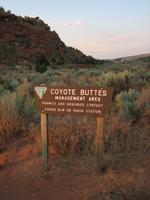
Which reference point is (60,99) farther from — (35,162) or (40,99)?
(35,162)

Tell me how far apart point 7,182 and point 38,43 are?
200 feet

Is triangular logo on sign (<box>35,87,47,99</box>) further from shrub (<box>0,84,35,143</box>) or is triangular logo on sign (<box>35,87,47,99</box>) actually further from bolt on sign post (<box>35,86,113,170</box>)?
shrub (<box>0,84,35,143</box>)

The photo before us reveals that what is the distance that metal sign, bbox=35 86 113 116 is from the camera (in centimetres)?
636

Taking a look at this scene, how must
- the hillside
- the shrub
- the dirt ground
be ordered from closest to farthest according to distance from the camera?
the dirt ground
the shrub
the hillside

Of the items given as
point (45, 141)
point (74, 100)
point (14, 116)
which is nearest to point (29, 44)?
point (14, 116)

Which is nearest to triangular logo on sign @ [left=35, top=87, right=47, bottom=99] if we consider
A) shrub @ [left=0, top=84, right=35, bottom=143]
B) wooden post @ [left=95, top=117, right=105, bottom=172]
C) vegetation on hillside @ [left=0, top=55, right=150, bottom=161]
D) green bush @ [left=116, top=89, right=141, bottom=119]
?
vegetation on hillside @ [left=0, top=55, right=150, bottom=161]

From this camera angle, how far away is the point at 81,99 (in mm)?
6473

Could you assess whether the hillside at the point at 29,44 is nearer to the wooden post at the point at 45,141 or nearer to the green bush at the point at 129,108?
the green bush at the point at 129,108

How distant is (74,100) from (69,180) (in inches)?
49.7

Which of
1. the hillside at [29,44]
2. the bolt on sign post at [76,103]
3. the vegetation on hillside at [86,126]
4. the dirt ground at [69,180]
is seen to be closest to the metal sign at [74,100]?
the bolt on sign post at [76,103]

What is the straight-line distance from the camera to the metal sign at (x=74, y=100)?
6.36 m

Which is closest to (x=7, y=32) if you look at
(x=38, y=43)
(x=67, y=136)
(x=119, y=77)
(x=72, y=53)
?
(x=38, y=43)

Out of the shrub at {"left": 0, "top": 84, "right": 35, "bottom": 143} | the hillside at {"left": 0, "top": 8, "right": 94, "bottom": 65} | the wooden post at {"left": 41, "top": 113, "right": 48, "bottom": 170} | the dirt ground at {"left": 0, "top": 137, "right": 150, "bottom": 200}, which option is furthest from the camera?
the hillside at {"left": 0, "top": 8, "right": 94, "bottom": 65}

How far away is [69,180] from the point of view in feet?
20.6
